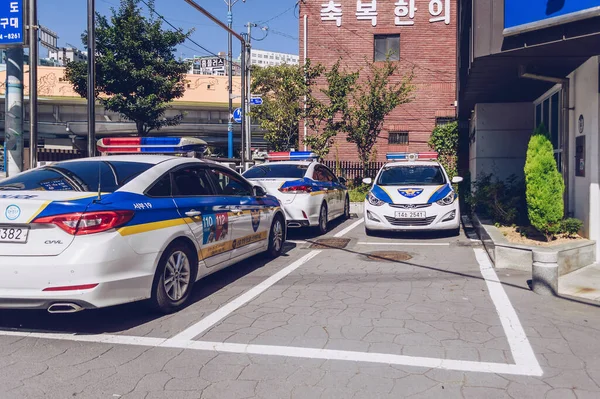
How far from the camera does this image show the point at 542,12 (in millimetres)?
7645

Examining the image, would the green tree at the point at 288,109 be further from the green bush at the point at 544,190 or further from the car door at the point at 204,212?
the car door at the point at 204,212

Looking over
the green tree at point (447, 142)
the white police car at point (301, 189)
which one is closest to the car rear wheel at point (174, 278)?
the white police car at point (301, 189)

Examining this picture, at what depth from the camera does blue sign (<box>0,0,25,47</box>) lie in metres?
9.21

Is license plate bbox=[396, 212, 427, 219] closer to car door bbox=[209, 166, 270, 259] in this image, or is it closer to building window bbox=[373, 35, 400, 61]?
car door bbox=[209, 166, 270, 259]

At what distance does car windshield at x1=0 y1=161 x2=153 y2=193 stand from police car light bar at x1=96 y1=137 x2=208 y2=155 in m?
1.80

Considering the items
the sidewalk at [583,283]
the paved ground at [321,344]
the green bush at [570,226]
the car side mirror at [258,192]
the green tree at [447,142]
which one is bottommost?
the paved ground at [321,344]

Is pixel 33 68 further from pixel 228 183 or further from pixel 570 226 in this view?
pixel 570 226

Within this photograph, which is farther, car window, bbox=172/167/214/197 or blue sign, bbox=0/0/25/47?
blue sign, bbox=0/0/25/47

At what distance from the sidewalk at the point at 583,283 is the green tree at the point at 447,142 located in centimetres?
1542

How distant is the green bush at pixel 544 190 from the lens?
8094 mm

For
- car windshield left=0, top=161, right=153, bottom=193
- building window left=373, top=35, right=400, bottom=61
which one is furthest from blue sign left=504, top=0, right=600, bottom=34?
building window left=373, top=35, right=400, bottom=61

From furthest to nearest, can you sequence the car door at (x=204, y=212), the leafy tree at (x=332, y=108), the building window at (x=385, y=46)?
the building window at (x=385, y=46) < the leafy tree at (x=332, y=108) < the car door at (x=204, y=212)

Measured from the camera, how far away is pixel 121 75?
2428cm

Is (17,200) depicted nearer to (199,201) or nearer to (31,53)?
(199,201)
